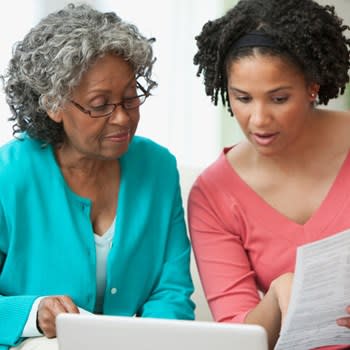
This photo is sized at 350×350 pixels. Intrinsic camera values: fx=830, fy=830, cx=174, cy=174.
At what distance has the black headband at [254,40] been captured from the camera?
163 cm

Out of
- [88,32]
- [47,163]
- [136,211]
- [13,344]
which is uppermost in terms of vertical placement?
[88,32]

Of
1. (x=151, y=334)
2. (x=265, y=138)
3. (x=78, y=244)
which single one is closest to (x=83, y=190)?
(x=78, y=244)

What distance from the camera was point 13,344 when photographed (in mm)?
1686

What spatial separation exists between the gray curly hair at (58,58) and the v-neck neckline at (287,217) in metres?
0.31

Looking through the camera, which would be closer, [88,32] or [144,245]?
[88,32]

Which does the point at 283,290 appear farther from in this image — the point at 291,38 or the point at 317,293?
the point at 291,38

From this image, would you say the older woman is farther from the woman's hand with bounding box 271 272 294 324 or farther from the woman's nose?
the woman's hand with bounding box 271 272 294 324

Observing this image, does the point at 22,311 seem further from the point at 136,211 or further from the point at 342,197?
the point at 342,197

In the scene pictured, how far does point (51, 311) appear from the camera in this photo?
1.63m

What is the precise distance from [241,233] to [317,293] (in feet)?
1.37

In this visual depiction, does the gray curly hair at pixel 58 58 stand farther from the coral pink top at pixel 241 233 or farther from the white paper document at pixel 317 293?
the white paper document at pixel 317 293

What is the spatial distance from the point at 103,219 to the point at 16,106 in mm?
313

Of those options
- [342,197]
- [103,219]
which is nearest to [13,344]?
[103,219]

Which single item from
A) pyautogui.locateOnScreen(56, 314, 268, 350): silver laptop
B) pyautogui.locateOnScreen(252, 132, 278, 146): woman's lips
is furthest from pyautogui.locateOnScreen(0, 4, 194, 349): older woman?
pyautogui.locateOnScreen(56, 314, 268, 350): silver laptop
